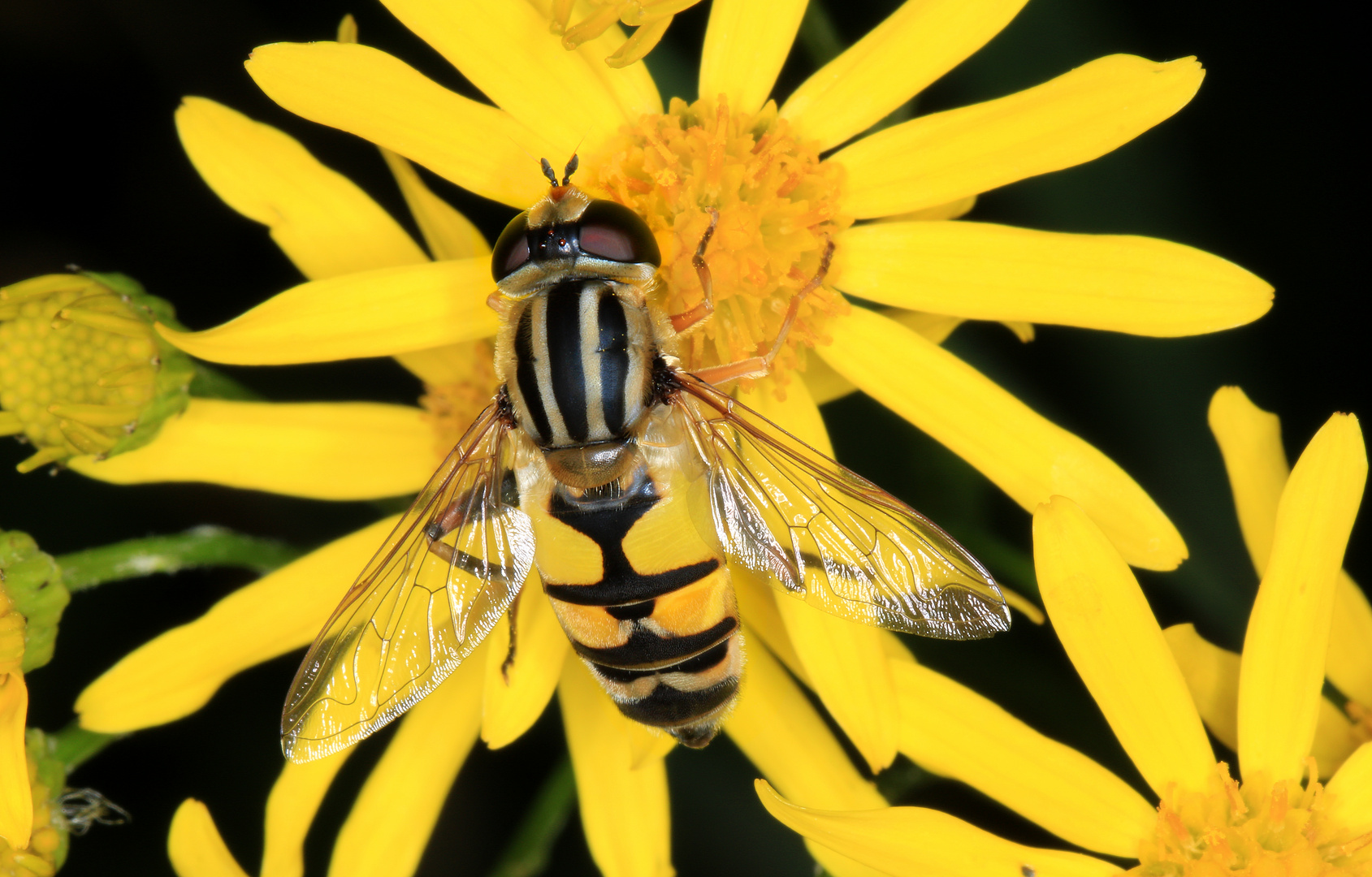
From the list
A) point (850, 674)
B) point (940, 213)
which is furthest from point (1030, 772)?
point (940, 213)

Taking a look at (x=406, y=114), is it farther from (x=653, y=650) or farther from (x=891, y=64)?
(x=653, y=650)

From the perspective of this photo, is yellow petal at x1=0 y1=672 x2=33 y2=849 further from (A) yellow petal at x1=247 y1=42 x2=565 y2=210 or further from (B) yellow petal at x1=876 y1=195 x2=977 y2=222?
(B) yellow petal at x1=876 y1=195 x2=977 y2=222

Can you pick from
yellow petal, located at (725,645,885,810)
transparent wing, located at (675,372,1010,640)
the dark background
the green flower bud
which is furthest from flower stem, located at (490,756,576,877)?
the green flower bud

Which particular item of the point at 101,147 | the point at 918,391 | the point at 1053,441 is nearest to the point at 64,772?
the point at 101,147

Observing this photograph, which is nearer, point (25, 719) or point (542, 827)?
point (25, 719)

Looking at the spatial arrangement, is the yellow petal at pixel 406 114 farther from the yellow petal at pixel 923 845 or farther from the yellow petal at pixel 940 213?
the yellow petal at pixel 923 845

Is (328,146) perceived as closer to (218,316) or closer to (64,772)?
(218,316)

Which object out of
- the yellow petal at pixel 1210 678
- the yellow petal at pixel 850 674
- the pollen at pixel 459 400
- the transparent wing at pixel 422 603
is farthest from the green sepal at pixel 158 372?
the yellow petal at pixel 1210 678
